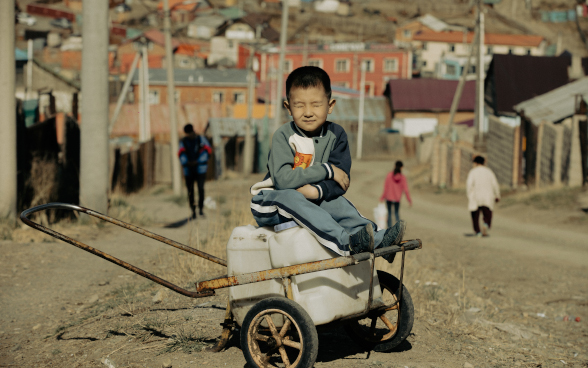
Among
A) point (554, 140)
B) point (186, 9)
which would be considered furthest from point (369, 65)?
point (554, 140)

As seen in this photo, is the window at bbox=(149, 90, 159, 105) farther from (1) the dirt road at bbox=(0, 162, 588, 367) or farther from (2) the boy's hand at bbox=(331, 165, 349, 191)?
(2) the boy's hand at bbox=(331, 165, 349, 191)

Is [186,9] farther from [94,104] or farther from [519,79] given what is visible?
[94,104]

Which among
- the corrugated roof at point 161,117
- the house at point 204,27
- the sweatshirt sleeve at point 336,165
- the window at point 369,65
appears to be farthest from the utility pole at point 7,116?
the house at point 204,27

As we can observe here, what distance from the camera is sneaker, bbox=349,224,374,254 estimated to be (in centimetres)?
364

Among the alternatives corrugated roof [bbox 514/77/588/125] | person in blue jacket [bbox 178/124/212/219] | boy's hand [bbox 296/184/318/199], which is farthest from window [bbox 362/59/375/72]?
boy's hand [bbox 296/184/318/199]

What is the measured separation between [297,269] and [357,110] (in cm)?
5782

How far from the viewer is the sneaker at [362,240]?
3645mm

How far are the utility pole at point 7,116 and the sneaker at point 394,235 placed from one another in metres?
7.16

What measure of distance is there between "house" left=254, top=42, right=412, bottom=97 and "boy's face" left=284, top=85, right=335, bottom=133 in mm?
71024

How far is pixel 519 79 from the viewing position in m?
41.7

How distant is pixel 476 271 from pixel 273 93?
5055 cm

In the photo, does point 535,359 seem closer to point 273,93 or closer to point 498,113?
point 498,113

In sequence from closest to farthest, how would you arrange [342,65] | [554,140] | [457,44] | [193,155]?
[193,155]
[554,140]
[342,65]
[457,44]

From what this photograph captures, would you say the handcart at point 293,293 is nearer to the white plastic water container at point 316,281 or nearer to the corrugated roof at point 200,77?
the white plastic water container at point 316,281
